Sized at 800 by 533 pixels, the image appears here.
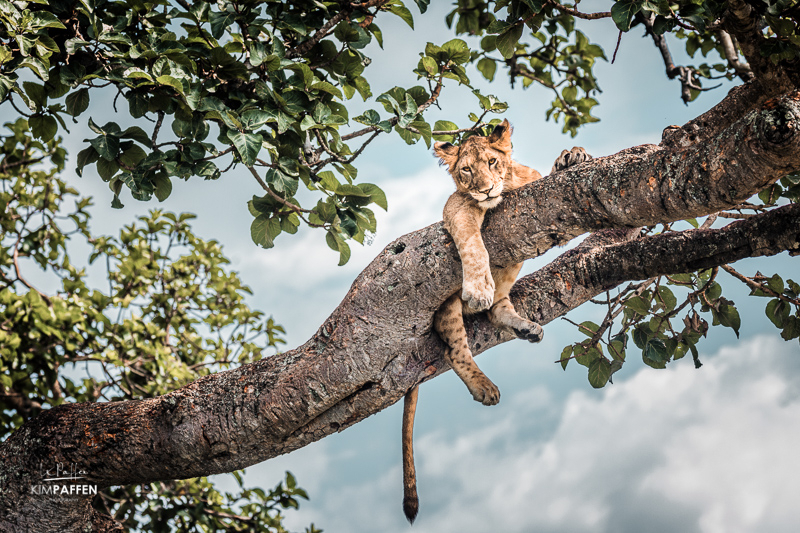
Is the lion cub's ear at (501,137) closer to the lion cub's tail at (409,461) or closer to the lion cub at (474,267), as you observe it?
the lion cub at (474,267)

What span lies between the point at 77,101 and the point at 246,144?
101 cm

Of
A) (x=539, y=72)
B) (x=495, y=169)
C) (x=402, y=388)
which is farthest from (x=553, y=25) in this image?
(x=402, y=388)

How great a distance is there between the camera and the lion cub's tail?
11.4ft

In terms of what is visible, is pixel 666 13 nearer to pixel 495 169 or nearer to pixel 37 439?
pixel 495 169

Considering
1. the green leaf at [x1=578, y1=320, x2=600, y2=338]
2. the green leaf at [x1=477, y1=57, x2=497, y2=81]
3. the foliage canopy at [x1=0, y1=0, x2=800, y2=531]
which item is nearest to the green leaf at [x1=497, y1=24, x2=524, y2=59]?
the foliage canopy at [x1=0, y1=0, x2=800, y2=531]

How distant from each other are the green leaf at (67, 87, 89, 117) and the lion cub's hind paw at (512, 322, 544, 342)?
7.90 feet

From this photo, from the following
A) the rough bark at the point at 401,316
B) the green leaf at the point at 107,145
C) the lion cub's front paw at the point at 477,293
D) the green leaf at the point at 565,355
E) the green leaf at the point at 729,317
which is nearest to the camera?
the rough bark at the point at 401,316

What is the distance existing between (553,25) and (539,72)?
584mm

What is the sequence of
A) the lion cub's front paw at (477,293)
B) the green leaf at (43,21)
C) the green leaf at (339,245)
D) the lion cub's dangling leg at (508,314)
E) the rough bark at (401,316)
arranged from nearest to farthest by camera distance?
the rough bark at (401,316) → the green leaf at (43,21) → the lion cub's front paw at (477,293) → the lion cub's dangling leg at (508,314) → the green leaf at (339,245)

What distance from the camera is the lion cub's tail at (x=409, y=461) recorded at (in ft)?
11.4

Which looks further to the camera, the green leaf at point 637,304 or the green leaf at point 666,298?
the green leaf at point 666,298

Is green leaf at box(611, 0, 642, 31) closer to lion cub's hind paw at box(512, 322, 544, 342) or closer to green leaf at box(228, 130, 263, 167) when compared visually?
lion cub's hind paw at box(512, 322, 544, 342)

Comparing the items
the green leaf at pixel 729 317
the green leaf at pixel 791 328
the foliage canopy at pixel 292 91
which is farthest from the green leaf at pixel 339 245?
the green leaf at pixel 791 328

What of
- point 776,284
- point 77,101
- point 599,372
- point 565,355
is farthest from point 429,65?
point 776,284
